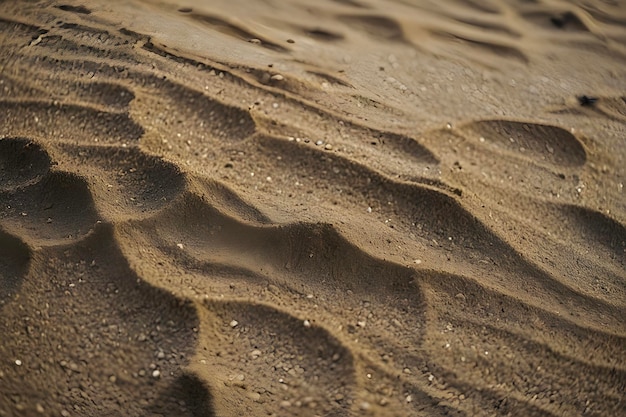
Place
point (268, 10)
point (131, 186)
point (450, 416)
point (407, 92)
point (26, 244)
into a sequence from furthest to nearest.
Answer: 1. point (268, 10)
2. point (407, 92)
3. point (131, 186)
4. point (26, 244)
5. point (450, 416)

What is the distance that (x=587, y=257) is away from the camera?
186 cm

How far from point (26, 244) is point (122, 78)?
713 mm

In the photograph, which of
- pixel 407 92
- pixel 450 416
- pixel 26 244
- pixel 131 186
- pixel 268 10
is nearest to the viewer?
pixel 450 416

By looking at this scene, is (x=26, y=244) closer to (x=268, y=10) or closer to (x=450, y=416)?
(x=450, y=416)

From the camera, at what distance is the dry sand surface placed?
1495 mm

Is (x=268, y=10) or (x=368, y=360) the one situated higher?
(x=268, y=10)

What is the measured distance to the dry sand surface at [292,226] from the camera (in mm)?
1495

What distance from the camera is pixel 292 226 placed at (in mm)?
1706

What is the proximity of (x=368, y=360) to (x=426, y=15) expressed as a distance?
1.84 meters

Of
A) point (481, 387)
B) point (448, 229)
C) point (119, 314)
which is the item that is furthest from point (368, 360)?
point (119, 314)

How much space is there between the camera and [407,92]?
2316 mm

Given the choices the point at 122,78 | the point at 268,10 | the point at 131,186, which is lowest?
the point at 131,186

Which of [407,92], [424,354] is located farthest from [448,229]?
[407,92]

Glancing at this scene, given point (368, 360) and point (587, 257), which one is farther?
point (587, 257)
